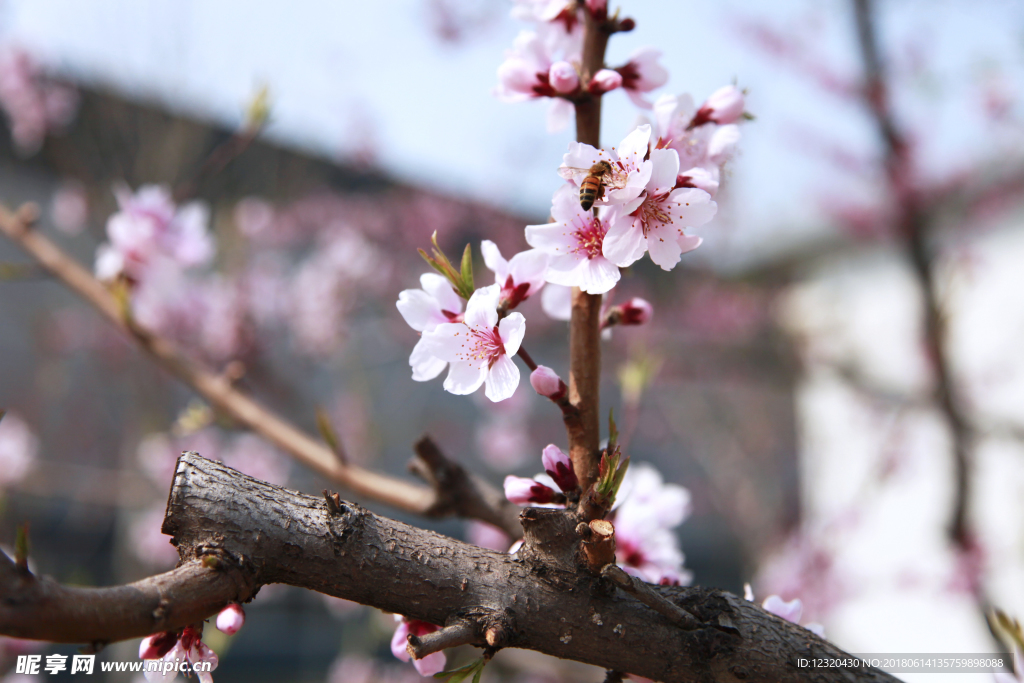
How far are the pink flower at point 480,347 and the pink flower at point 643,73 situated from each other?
1.34ft

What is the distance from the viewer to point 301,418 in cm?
247

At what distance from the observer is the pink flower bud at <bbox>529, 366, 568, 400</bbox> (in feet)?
2.17

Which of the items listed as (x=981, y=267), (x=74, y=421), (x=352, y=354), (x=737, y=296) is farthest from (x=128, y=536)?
(x=981, y=267)

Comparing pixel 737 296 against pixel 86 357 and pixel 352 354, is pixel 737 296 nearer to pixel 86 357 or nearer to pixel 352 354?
pixel 352 354

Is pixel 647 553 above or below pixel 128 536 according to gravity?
below

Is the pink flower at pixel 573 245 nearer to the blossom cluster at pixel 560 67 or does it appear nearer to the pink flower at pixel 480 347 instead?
the pink flower at pixel 480 347

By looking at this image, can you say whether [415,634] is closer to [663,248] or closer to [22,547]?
[22,547]

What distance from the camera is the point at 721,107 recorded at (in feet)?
2.67

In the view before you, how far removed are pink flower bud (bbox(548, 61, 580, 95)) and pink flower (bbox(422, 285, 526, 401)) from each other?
0.95 ft

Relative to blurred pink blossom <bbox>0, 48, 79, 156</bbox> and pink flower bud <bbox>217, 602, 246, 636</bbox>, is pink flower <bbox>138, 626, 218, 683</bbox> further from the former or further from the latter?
blurred pink blossom <bbox>0, 48, 79, 156</bbox>

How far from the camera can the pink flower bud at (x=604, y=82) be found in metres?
0.76

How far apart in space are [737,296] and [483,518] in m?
7.04

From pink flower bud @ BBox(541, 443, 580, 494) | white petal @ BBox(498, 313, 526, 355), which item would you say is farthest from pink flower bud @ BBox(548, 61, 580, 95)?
pink flower bud @ BBox(541, 443, 580, 494)

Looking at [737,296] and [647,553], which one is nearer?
[647,553]
